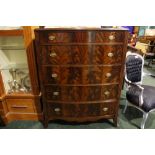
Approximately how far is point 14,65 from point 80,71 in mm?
1135

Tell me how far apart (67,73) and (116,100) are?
79 cm

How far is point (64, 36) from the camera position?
1555 mm

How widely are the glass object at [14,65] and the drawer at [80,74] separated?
63cm

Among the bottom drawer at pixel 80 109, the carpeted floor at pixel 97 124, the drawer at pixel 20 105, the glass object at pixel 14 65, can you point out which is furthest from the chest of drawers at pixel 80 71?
the glass object at pixel 14 65

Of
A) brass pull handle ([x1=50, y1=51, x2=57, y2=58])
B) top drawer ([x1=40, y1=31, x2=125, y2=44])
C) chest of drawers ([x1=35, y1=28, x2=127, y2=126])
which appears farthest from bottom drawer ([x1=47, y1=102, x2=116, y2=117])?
top drawer ([x1=40, y1=31, x2=125, y2=44])

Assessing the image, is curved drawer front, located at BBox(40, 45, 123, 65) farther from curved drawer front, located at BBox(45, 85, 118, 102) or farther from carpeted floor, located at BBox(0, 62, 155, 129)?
carpeted floor, located at BBox(0, 62, 155, 129)

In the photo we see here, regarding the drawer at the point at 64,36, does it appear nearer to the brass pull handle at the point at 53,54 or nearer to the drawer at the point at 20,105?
the brass pull handle at the point at 53,54

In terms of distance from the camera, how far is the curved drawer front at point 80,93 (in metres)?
1.84

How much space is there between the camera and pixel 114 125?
217 centimetres

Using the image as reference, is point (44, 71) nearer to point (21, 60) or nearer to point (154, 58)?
point (21, 60)

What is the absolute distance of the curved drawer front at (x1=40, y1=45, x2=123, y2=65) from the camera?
5.31 feet

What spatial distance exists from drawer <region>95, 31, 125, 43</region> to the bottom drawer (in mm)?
857

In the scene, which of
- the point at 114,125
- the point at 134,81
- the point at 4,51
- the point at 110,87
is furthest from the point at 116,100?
the point at 4,51

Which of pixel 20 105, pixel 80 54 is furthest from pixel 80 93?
pixel 20 105
